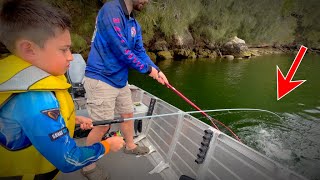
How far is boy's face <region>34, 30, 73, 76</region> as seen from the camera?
4.58 feet

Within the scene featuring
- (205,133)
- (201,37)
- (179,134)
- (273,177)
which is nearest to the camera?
(273,177)

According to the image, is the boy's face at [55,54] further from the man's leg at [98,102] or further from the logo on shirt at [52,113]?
the man's leg at [98,102]

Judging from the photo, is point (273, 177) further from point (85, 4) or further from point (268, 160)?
point (85, 4)

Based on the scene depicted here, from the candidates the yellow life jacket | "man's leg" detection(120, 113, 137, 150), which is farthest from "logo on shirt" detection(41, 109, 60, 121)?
"man's leg" detection(120, 113, 137, 150)

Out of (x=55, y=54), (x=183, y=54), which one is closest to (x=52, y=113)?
(x=55, y=54)

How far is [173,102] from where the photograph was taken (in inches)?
464

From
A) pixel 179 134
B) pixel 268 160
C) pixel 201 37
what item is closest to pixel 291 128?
pixel 179 134

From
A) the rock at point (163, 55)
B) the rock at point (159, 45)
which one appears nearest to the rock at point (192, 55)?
the rock at point (163, 55)

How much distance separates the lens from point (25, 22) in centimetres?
131

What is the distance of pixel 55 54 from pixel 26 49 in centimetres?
15

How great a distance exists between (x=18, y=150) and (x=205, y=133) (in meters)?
1.88

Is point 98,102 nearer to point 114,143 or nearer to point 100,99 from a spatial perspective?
point 100,99

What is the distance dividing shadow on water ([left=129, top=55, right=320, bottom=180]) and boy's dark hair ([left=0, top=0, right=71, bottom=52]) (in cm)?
623

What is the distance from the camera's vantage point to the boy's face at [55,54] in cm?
140
